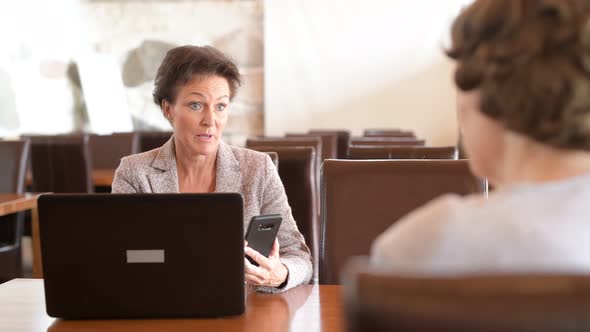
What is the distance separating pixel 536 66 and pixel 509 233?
16 centimetres

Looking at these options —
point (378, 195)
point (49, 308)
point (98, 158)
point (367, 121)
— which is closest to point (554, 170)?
point (49, 308)

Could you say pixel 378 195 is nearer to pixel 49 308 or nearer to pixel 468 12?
pixel 49 308

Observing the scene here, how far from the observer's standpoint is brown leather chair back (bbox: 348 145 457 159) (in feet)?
9.45

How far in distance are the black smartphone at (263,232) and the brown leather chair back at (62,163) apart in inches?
129

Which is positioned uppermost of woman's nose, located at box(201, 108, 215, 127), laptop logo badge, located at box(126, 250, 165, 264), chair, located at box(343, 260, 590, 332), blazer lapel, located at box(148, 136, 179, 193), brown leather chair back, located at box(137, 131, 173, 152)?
woman's nose, located at box(201, 108, 215, 127)

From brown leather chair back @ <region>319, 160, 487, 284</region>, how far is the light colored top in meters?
1.30

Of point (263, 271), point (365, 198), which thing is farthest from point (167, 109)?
point (263, 271)

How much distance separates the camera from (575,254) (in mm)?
835

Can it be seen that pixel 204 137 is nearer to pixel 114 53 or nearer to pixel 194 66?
pixel 194 66

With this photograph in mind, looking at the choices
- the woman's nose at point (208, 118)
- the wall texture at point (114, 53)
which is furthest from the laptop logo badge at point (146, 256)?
the wall texture at point (114, 53)

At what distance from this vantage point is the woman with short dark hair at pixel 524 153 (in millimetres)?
830

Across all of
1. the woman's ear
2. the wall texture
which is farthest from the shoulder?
the wall texture

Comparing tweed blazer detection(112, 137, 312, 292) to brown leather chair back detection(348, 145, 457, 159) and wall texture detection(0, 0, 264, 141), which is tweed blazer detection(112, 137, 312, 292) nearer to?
brown leather chair back detection(348, 145, 457, 159)

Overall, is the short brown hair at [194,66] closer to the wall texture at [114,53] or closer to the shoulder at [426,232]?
the shoulder at [426,232]
